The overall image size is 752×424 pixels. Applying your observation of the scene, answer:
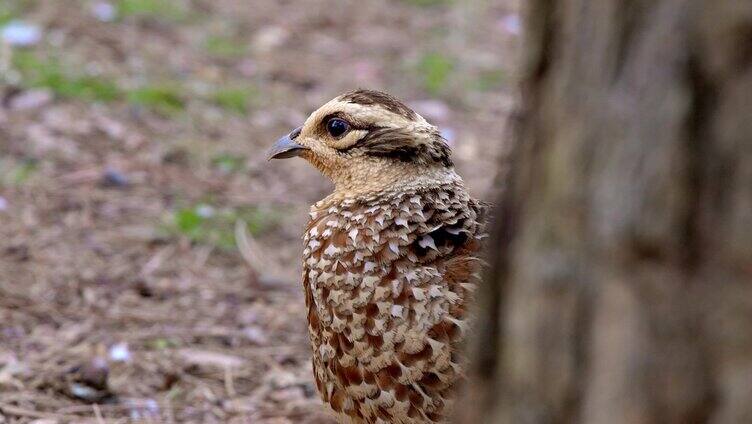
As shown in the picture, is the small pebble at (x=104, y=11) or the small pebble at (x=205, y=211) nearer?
the small pebble at (x=205, y=211)

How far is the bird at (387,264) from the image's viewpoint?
3078 mm

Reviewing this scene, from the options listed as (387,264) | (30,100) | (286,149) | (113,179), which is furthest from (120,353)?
(30,100)

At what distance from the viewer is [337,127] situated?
369 centimetres

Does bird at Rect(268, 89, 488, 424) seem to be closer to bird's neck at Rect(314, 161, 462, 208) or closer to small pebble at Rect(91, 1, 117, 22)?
bird's neck at Rect(314, 161, 462, 208)

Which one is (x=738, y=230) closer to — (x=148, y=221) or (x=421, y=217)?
(x=421, y=217)

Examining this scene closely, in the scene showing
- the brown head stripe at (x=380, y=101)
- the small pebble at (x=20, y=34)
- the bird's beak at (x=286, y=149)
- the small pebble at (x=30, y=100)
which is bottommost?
the bird's beak at (x=286, y=149)

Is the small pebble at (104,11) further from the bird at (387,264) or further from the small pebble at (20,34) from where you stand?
the bird at (387,264)

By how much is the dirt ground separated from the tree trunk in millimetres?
2592

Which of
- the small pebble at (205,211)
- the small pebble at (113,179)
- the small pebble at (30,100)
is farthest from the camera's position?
the small pebble at (30,100)

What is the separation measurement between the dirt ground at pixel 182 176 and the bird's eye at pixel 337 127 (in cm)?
116

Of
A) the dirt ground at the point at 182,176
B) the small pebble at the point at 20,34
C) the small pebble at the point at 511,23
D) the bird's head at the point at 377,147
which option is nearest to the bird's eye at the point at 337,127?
the bird's head at the point at 377,147

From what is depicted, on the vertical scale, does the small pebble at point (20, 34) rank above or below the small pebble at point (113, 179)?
above

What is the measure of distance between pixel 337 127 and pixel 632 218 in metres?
2.16

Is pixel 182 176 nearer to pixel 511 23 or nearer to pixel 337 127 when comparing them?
pixel 337 127
